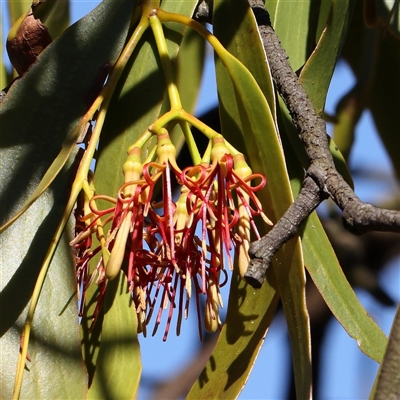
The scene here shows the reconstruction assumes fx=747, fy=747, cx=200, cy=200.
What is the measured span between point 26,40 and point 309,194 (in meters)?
0.41

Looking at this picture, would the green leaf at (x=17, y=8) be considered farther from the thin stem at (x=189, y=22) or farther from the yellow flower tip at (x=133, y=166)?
the yellow flower tip at (x=133, y=166)

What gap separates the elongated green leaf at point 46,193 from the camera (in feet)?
2.58

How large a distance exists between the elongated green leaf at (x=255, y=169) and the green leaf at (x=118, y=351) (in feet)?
0.31

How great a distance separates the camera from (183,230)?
0.77 metres

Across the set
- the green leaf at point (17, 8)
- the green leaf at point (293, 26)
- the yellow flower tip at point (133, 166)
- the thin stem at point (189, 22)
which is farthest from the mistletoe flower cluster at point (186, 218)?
the green leaf at point (17, 8)

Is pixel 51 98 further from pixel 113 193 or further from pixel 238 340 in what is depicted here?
pixel 238 340

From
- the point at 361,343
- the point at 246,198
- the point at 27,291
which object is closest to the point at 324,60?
the point at 246,198

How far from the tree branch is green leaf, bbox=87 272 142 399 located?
0.16 meters

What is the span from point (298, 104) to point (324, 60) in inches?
4.4

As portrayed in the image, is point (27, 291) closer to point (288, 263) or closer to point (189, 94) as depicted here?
point (288, 263)

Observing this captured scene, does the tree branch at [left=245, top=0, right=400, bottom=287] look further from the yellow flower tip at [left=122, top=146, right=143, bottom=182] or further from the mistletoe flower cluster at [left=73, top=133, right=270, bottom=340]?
the yellow flower tip at [left=122, top=146, right=143, bottom=182]

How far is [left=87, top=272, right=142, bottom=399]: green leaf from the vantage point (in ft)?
2.45

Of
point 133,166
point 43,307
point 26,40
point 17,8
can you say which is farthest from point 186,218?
point 17,8

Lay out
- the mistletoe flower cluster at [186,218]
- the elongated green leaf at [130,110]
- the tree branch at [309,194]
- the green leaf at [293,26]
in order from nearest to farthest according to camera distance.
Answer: the tree branch at [309,194], the mistletoe flower cluster at [186,218], the elongated green leaf at [130,110], the green leaf at [293,26]
